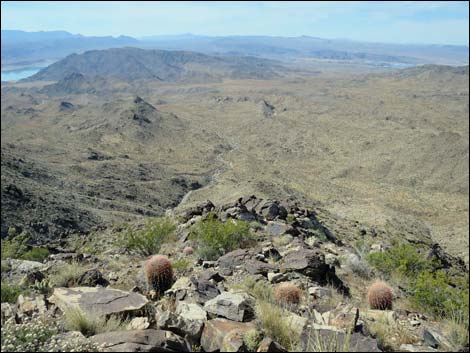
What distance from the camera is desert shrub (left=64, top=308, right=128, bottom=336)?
5.46 m

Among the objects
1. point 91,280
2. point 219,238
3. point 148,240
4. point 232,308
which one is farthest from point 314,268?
point 148,240

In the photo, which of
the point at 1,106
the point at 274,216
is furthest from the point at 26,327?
the point at 1,106

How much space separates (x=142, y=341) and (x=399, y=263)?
11.4 metres

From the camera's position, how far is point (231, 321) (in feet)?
20.0

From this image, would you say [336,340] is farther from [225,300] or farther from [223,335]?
[225,300]

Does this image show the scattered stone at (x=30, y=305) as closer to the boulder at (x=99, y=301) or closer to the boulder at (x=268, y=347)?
the boulder at (x=99, y=301)

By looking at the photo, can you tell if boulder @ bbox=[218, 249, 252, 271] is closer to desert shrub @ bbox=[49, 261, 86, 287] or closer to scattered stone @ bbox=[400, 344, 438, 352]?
desert shrub @ bbox=[49, 261, 86, 287]

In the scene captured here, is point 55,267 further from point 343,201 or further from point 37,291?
point 343,201

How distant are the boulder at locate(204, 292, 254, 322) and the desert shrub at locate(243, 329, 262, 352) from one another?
98cm

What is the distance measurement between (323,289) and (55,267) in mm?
5978

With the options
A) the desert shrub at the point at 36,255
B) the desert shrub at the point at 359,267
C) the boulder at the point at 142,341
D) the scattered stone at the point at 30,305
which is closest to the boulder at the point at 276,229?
the desert shrub at the point at 359,267

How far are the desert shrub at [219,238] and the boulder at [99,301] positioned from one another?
21.1ft

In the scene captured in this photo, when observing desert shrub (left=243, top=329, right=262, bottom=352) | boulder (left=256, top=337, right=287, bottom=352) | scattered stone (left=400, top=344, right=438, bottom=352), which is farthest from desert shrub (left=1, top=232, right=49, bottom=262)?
scattered stone (left=400, top=344, right=438, bottom=352)

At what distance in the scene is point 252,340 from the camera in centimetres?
518
